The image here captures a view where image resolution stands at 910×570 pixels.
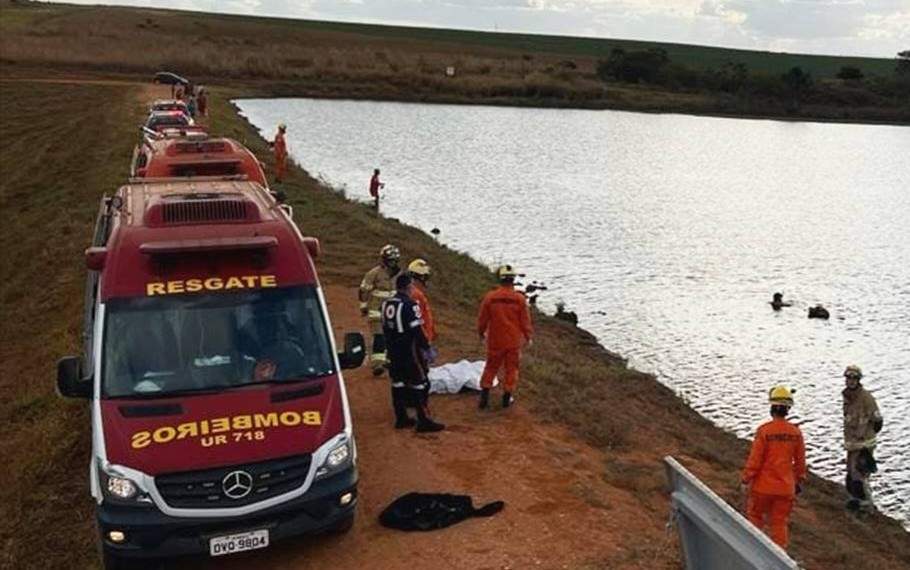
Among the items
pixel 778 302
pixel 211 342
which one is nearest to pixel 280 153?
pixel 778 302

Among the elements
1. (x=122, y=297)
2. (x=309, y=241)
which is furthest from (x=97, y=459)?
(x=309, y=241)

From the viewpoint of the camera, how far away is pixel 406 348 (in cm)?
1123

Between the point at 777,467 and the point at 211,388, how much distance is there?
5.41m

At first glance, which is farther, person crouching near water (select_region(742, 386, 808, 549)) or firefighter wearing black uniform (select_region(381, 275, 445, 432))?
firefighter wearing black uniform (select_region(381, 275, 445, 432))

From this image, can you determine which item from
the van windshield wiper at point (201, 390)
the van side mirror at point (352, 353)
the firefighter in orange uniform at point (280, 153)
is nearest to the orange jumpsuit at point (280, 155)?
the firefighter in orange uniform at point (280, 153)

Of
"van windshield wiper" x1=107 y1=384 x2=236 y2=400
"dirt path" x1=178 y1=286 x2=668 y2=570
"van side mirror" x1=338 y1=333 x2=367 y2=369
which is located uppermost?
"van side mirror" x1=338 y1=333 x2=367 y2=369

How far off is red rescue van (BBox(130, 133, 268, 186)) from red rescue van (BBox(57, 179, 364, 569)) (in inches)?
261

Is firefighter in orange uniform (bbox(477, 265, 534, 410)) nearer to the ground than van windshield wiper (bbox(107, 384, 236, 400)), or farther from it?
nearer to the ground

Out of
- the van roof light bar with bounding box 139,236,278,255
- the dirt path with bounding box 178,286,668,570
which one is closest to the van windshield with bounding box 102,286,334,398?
the van roof light bar with bounding box 139,236,278,255

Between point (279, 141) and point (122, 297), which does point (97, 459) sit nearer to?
point (122, 297)

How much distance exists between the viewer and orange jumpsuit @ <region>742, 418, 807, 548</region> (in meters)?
9.30

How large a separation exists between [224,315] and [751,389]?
47.3 ft

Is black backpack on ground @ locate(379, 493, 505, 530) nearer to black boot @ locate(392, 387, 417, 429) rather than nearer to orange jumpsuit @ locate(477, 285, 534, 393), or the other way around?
black boot @ locate(392, 387, 417, 429)

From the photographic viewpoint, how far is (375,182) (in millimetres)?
32688
